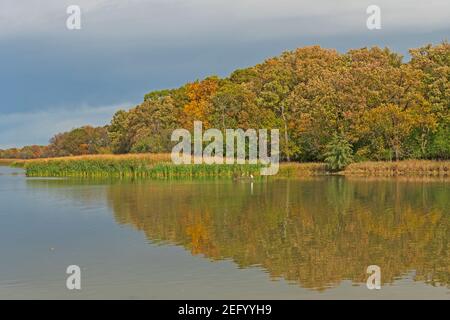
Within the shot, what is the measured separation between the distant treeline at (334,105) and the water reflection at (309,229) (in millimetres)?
23114

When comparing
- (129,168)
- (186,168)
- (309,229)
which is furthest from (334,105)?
(309,229)

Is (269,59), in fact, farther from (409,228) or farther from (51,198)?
(409,228)

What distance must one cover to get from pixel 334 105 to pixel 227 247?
43791mm

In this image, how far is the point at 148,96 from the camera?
→ 8669 cm

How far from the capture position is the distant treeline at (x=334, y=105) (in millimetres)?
53781

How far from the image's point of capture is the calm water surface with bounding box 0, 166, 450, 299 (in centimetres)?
1121

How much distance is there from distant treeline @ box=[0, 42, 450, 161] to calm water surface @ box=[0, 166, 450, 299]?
27.5 metres

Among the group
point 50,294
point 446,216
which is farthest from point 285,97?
point 50,294

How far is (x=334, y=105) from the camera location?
5734 cm

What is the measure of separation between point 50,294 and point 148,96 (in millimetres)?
76924

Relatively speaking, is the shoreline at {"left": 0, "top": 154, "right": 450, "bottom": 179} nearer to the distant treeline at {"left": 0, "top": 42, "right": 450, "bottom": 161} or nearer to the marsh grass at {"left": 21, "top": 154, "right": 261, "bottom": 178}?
the marsh grass at {"left": 21, "top": 154, "right": 261, "bottom": 178}

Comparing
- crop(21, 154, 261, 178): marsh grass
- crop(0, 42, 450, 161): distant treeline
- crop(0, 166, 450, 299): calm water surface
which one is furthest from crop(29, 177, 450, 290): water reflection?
crop(0, 42, 450, 161): distant treeline

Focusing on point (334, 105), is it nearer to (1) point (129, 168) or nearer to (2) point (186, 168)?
(2) point (186, 168)
